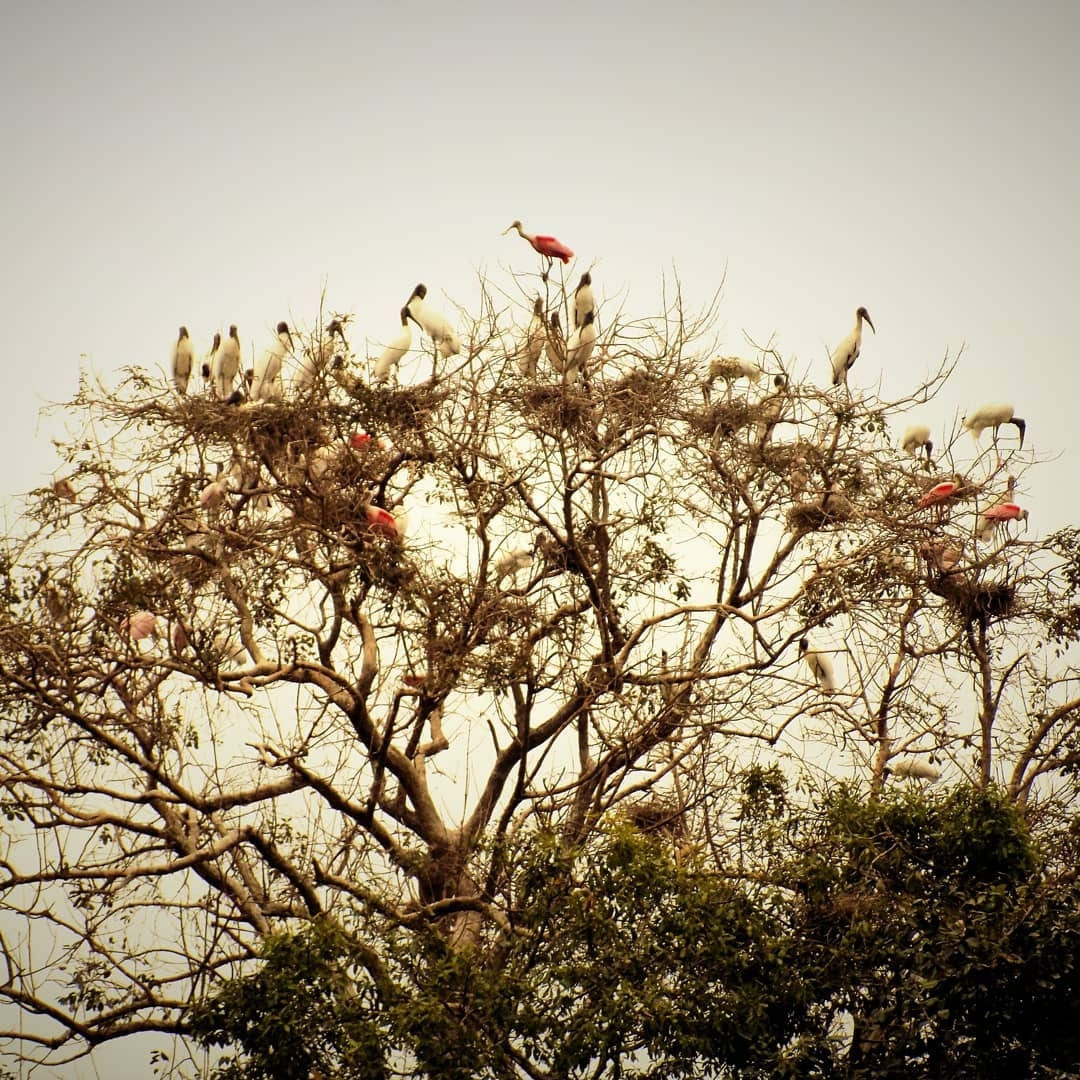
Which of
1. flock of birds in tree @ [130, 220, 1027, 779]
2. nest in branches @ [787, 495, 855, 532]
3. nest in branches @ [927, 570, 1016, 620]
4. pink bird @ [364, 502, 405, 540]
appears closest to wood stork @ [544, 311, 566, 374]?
flock of birds in tree @ [130, 220, 1027, 779]

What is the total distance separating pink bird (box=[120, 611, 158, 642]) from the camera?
6.37m

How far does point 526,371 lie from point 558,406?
356 mm

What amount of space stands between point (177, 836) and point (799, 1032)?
352cm

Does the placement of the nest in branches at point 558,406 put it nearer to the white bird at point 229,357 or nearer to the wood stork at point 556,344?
the wood stork at point 556,344

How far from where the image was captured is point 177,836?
6891 millimetres

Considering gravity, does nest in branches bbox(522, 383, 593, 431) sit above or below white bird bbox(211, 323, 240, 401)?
below

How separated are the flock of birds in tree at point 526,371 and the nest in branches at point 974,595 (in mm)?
125

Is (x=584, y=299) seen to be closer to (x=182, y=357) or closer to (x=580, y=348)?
(x=580, y=348)

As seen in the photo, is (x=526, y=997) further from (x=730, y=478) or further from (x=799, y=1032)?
(x=730, y=478)

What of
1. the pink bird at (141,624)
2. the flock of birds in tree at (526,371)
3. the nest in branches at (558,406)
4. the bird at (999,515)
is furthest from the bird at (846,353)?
the pink bird at (141,624)

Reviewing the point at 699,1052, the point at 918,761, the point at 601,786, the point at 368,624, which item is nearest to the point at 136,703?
the point at 368,624

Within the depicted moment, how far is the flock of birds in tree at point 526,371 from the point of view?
266 inches

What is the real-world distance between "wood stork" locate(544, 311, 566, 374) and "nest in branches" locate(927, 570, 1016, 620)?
8.62 feet

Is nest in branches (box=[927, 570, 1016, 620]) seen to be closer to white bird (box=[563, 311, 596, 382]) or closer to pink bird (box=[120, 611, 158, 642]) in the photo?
white bird (box=[563, 311, 596, 382])
